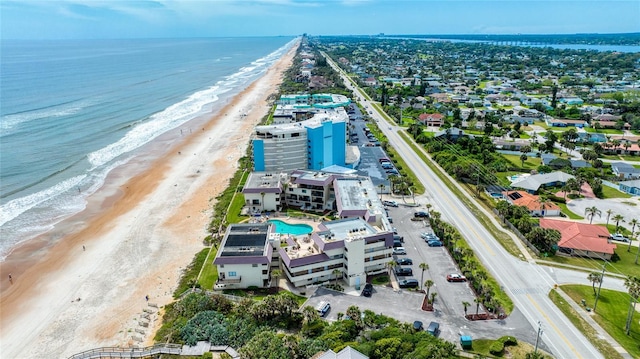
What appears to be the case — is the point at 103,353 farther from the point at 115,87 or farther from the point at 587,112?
the point at 115,87

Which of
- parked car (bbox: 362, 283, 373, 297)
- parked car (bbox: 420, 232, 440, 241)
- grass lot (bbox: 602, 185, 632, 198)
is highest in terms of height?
grass lot (bbox: 602, 185, 632, 198)

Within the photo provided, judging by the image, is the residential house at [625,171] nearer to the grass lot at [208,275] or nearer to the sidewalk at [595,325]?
the sidewalk at [595,325]

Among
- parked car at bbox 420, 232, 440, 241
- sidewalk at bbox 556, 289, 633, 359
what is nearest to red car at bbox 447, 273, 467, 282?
parked car at bbox 420, 232, 440, 241

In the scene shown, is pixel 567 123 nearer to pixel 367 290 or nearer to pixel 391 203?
pixel 391 203

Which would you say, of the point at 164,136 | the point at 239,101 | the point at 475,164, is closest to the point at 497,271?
the point at 475,164

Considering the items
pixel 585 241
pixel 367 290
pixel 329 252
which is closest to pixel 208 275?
pixel 329 252

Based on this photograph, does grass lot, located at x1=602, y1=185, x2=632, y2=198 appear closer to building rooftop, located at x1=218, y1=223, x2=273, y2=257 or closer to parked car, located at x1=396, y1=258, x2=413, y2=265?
parked car, located at x1=396, y1=258, x2=413, y2=265
